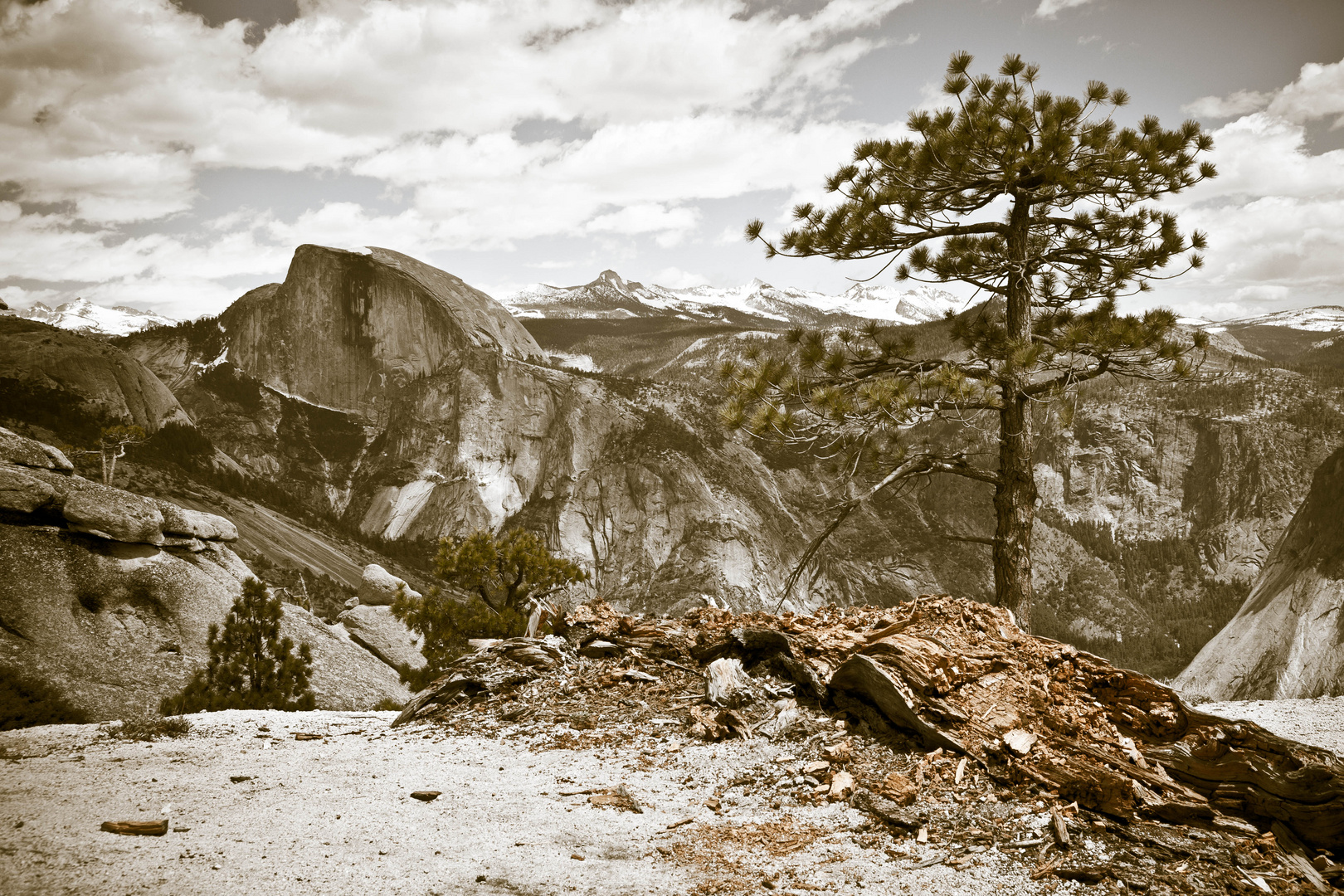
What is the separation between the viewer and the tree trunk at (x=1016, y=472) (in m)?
9.99

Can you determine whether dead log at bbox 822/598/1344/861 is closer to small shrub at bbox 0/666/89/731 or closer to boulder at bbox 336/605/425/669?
small shrub at bbox 0/666/89/731

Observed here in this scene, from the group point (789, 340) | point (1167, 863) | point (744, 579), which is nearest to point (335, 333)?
point (744, 579)

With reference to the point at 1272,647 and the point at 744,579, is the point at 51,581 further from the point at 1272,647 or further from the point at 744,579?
the point at 744,579

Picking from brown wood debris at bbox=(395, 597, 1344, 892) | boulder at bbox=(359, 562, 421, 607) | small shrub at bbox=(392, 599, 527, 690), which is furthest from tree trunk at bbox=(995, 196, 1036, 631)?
boulder at bbox=(359, 562, 421, 607)

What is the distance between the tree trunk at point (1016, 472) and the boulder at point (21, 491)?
26.3 metres

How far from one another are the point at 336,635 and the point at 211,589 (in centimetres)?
463

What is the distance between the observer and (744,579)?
8325 centimetres

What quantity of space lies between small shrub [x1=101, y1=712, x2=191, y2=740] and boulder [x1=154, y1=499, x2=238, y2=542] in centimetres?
2119

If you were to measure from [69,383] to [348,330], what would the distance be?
39.4 metres

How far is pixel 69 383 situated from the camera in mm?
65062

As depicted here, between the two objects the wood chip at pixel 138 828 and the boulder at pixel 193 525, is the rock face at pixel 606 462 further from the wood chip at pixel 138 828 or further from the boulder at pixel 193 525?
the wood chip at pixel 138 828

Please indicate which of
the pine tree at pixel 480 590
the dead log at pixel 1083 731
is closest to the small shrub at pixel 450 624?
→ the pine tree at pixel 480 590

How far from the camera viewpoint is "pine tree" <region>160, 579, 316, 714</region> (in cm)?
1309

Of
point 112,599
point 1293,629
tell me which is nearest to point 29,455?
point 112,599
